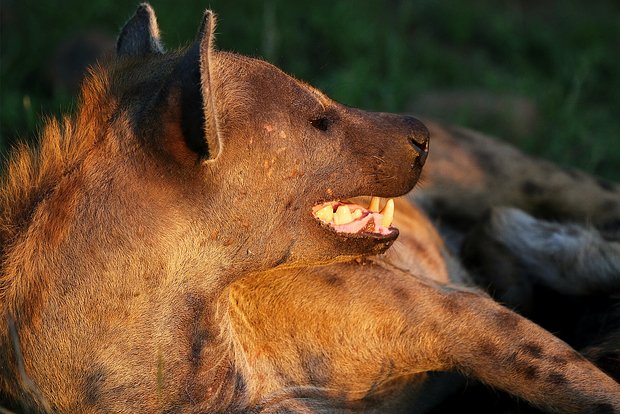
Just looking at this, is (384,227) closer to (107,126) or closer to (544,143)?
(107,126)

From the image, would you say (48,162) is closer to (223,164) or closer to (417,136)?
(223,164)

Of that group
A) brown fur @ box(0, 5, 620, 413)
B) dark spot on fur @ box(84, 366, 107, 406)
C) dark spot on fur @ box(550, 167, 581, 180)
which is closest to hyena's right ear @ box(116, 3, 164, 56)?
brown fur @ box(0, 5, 620, 413)

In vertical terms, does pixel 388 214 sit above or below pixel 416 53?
above

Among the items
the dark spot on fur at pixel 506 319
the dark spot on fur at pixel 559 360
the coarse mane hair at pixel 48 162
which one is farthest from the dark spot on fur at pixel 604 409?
the coarse mane hair at pixel 48 162

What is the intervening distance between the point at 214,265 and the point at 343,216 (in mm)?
355

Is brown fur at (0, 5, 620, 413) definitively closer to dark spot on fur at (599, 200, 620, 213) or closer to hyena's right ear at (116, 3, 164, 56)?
hyena's right ear at (116, 3, 164, 56)

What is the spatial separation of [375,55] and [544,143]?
1174mm

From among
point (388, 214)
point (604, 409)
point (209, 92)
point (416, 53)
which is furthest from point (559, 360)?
point (416, 53)

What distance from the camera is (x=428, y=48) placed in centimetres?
571

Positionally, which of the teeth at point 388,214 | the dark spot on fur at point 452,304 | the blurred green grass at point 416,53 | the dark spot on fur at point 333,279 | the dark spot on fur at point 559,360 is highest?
the teeth at point 388,214

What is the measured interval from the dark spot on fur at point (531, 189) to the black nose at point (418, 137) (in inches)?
50.8

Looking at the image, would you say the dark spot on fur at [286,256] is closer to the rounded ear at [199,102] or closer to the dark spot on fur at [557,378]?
the rounded ear at [199,102]

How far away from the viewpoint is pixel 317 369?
7.84 ft

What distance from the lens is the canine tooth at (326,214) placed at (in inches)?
89.0
